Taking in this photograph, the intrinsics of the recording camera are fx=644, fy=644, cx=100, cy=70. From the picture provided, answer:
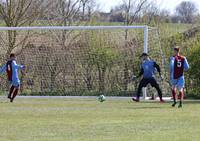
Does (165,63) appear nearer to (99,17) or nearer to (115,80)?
(115,80)

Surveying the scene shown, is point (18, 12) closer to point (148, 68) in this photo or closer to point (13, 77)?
point (13, 77)

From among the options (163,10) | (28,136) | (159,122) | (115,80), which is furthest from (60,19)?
(28,136)

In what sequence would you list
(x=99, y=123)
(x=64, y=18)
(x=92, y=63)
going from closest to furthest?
(x=99, y=123)
(x=92, y=63)
(x=64, y=18)

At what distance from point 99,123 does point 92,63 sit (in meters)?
11.6

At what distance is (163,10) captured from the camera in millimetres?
36750

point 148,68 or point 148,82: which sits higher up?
point 148,68

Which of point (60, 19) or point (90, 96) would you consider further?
point (60, 19)

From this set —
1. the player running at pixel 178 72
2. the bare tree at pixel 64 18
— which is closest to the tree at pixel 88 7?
the bare tree at pixel 64 18

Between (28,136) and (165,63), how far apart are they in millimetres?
14556

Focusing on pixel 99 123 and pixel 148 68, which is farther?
pixel 148 68

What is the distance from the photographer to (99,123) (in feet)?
50.9

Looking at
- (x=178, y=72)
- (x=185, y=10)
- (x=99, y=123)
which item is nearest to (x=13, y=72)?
(x=178, y=72)

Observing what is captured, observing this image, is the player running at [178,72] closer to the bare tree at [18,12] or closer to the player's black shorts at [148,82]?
the player's black shorts at [148,82]

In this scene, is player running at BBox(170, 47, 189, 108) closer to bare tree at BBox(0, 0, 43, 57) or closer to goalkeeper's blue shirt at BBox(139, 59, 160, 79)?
goalkeeper's blue shirt at BBox(139, 59, 160, 79)
